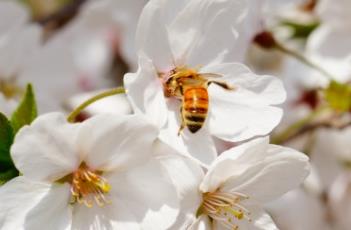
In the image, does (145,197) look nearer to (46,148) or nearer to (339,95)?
(46,148)

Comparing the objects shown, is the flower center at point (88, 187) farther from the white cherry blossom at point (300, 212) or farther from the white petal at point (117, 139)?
the white cherry blossom at point (300, 212)

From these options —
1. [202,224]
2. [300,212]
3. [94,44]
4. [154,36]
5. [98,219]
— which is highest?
[154,36]

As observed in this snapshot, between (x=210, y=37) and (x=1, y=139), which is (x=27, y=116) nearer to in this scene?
(x=1, y=139)

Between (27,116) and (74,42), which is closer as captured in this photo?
(27,116)

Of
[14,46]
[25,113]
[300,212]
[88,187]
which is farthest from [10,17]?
[300,212]

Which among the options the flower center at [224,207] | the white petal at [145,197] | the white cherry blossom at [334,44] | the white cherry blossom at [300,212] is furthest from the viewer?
the white cherry blossom at [300,212]

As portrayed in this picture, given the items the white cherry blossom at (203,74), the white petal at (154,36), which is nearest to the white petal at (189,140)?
the white cherry blossom at (203,74)

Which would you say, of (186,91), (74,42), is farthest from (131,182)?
(74,42)
